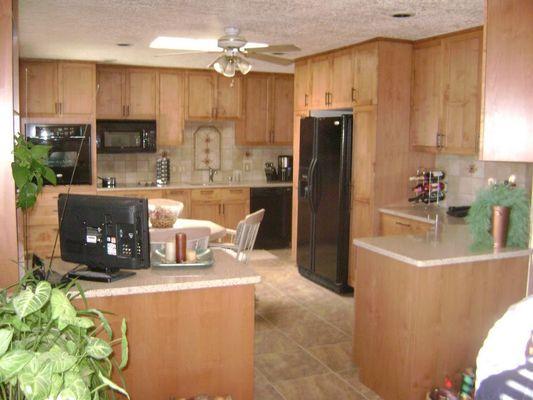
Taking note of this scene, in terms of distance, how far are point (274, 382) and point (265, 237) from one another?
388 cm

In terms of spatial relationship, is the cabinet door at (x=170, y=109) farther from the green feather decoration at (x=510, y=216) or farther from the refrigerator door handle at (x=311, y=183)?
the green feather decoration at (x=510, y=216)

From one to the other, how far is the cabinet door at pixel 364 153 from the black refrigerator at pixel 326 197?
66 millimetres

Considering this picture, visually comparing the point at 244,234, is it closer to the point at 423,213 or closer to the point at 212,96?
the point at 423,213

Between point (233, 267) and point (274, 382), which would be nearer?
point (233, 267)

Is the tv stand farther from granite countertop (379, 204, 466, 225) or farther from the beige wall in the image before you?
granite countertop (379, 204, 466, 225)

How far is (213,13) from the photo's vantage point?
406 cm

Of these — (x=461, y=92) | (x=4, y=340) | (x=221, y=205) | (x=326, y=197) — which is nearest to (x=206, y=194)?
(x=221, y=205)

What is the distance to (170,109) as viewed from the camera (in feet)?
23.7

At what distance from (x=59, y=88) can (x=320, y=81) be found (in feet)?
9.48

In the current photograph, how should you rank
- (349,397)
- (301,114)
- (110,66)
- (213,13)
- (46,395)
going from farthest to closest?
(110,66) → (301,114) → (213,13) → (349,397) → (46,395)

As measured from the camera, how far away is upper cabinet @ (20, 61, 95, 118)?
642 cm

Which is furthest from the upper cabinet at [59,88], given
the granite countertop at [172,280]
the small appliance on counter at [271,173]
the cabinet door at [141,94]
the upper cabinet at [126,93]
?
the granite countertop at [172,280]

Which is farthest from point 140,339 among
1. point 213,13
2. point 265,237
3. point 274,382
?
point 265,237

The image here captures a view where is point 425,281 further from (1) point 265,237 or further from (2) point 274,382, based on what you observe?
(1) point 265,237
